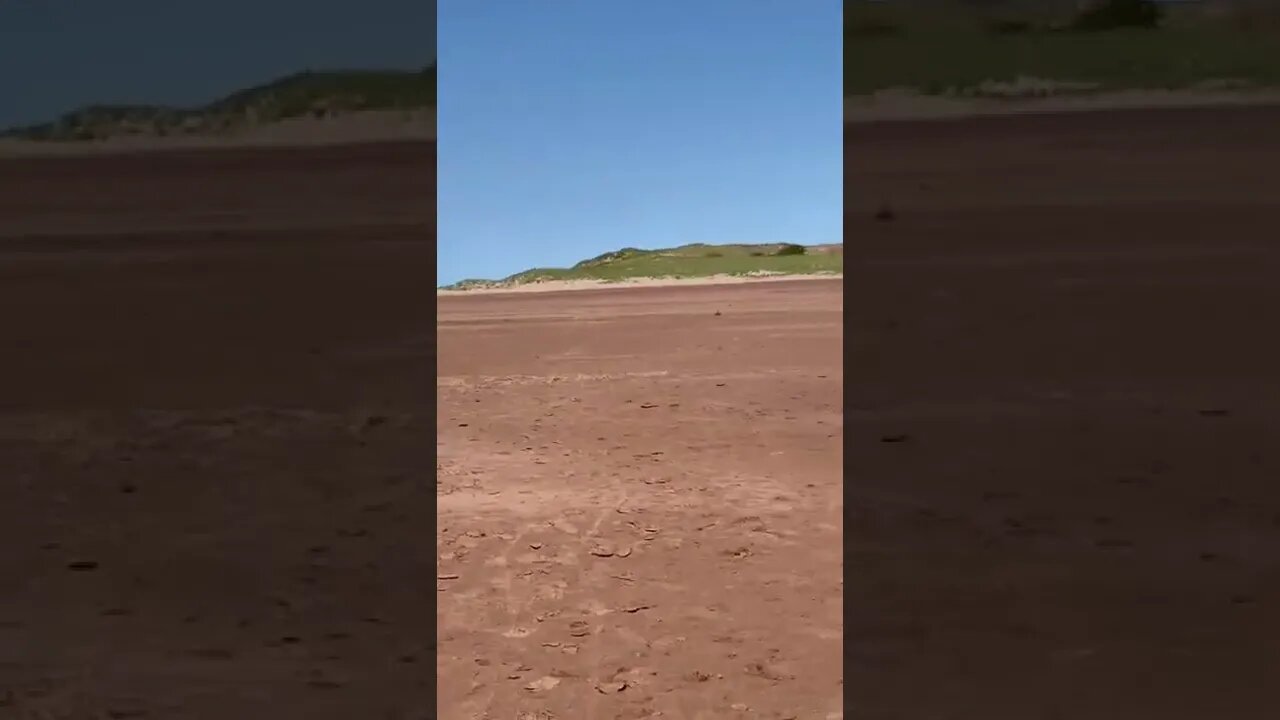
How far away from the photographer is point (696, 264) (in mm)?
24797

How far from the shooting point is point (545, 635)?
2951 mm

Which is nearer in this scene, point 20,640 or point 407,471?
point 20,640
